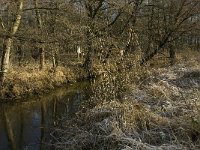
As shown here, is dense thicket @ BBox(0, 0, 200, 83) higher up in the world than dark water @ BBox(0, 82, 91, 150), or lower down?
higher up

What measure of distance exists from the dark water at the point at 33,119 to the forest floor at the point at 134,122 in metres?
0.64

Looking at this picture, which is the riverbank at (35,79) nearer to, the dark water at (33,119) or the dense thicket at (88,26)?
the dense thicket at (88,26)

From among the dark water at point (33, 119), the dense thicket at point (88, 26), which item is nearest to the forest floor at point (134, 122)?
the dark water at point (33, 119)

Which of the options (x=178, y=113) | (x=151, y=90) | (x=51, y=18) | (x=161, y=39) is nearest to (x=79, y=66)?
(x=51, y=18)

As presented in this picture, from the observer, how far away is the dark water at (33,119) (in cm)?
1041

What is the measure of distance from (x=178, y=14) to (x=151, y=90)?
41.2ft

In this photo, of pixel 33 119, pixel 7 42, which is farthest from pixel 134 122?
pixel 7 42

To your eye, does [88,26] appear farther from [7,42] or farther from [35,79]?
[35,79]

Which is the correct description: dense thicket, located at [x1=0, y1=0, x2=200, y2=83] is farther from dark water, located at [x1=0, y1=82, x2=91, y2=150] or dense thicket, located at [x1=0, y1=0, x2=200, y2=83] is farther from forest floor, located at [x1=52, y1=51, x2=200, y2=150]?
dark water, located at [x1=0, y1=82, x2=91, y2=150]

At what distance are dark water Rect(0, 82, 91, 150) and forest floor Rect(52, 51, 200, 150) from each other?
2.09ft

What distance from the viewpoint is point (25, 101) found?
16141 mm

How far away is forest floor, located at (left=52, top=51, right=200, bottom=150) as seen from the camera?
23.4 ft

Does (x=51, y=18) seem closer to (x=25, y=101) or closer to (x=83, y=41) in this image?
(x=83, y=41)

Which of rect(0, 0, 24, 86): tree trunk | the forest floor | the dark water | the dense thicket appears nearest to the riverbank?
rect(0, 0, 24, 86): tree trunk
